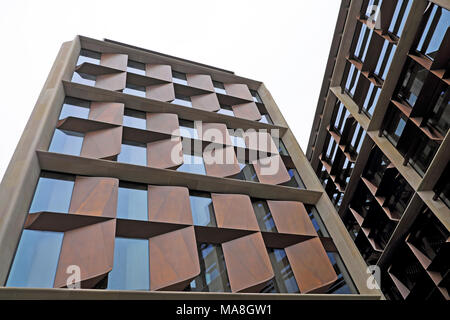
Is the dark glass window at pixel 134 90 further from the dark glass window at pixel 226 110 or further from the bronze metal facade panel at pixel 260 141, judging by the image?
the bronze metal facade panel at pixel 260 141

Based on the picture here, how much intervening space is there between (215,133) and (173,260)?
24.9ft

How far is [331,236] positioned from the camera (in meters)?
12.6

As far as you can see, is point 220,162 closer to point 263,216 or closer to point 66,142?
point 263,216

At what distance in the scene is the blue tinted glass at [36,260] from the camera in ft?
24.9

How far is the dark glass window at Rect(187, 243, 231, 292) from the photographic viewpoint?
925 cm

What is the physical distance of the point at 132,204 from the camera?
414 inches

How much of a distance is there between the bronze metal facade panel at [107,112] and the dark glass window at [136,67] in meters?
4.34

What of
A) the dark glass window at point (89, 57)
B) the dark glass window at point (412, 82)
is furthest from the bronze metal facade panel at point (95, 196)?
the dark glass window at point (412, 82)

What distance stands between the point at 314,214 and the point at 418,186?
531 cm

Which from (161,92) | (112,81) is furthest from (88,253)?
(161,92)

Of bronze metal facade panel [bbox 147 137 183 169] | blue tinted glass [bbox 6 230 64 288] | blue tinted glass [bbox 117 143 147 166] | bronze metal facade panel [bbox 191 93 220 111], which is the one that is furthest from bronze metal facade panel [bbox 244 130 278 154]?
blue tinted glass [bbox 6 230 64 288]

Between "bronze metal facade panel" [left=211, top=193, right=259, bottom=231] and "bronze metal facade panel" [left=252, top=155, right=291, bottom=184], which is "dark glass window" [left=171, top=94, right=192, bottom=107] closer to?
"bronze metal facade panel" [left=252, top=155, right=291, bottom=184]
